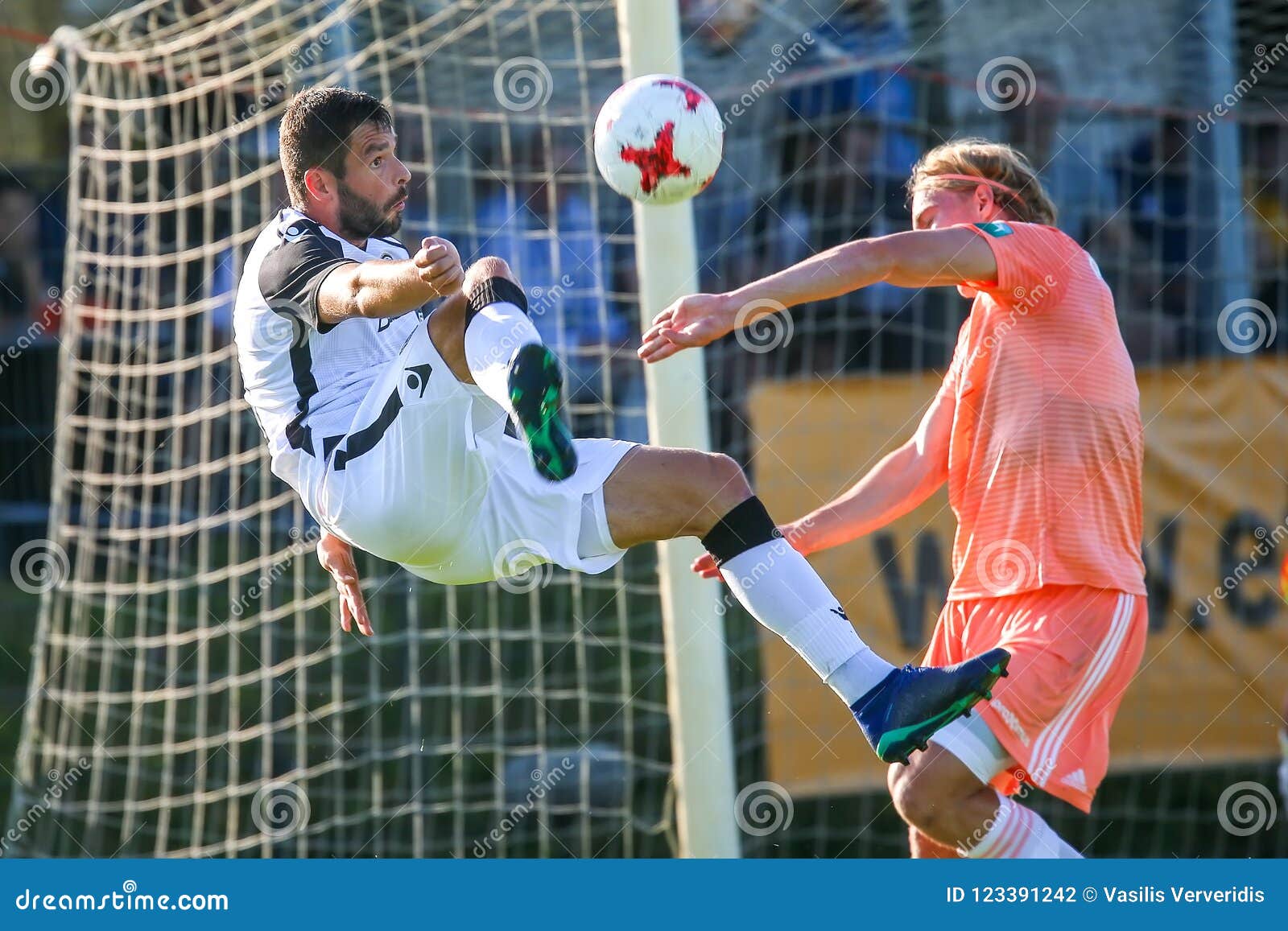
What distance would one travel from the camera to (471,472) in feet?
11.8

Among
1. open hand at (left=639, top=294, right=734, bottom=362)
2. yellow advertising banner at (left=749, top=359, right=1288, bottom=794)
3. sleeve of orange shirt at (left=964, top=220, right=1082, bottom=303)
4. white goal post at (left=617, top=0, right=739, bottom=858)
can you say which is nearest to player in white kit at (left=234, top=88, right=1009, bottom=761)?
open hand at (left=639, top=294, right=734, bottom=362)

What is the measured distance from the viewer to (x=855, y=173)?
7.38 m

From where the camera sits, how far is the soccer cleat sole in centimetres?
340

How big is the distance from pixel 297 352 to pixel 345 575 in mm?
741

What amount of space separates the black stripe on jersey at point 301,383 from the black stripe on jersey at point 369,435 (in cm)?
19

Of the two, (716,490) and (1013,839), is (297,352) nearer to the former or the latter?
(716,490)

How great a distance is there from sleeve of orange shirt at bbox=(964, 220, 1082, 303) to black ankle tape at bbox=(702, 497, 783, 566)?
80 centimetres

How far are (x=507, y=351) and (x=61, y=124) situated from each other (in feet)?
23.3

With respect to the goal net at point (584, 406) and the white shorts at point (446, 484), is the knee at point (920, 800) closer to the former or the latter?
the white shorts at point (446, 484)

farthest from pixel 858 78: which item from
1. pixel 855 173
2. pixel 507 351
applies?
pixel 507 351

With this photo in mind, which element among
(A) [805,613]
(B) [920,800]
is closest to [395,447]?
(A) [805,613]

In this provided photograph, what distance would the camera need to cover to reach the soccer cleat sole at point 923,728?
340 centimetres

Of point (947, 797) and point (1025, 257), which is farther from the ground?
point (1025, 257)
